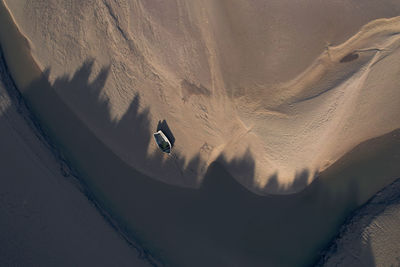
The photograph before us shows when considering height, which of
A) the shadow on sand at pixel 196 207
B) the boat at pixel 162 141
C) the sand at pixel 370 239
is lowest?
the sand at pixel 370 239

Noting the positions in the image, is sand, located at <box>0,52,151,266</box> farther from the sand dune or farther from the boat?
the boat

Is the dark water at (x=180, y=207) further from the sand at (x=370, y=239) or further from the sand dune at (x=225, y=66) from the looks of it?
the sand dune at (x=225, y=66)

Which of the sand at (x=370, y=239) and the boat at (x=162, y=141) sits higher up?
the boat at (x=162, y=141)

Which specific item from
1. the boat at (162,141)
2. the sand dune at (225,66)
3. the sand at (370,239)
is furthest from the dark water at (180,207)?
the boat at (162,141)

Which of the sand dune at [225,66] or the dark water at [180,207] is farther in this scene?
the dark water at [180,207]

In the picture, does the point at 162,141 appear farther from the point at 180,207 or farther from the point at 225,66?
the point at 225,66

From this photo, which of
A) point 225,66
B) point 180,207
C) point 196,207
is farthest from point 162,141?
point 225,66
